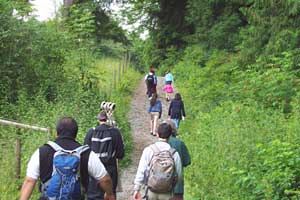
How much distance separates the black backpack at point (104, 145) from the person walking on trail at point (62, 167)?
2.50m

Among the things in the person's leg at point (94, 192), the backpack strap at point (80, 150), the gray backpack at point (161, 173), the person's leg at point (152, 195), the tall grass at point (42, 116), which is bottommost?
the tall grass at point (42, 116)

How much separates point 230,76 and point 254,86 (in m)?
5.51

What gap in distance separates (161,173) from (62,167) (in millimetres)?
1871

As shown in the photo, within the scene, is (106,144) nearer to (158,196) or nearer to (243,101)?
(158,196)

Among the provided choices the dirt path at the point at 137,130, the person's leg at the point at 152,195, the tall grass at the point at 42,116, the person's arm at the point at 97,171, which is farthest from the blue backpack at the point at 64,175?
the dirt path at the point at 137,130

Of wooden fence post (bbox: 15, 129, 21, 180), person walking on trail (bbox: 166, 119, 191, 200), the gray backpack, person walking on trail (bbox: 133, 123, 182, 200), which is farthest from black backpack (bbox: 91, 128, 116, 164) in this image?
wooden fence post (bbox: 15, 129, 21, 180)

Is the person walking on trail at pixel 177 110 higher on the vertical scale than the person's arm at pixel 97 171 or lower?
lower

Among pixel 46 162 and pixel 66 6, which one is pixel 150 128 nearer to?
pixel 66 6

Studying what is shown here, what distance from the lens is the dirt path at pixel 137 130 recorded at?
12920 mm

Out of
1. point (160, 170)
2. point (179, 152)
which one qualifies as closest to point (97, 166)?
point (160, 170)

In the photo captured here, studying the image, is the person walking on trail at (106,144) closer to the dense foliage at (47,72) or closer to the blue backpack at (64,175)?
the blue backpack at (64,175)

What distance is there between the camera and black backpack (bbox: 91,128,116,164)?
8.30m

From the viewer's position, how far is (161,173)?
7.15 metres

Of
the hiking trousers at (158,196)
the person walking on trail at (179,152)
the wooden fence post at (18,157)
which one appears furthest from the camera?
the wooden fence post at (18,157)
